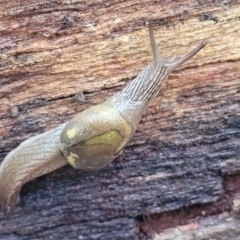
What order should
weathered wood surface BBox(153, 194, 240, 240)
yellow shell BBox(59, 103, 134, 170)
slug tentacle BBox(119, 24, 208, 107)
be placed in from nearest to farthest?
1. yellow shell BBox(59, 103, 134, 170)
2. slug tentacle BBox(119, 24, 208, 107)
3. weathered wood surface BBox(153, 194, 240, 240)

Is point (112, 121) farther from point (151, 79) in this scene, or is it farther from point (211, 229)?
point (211, 229)

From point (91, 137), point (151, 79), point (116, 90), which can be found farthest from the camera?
point (116, 90)

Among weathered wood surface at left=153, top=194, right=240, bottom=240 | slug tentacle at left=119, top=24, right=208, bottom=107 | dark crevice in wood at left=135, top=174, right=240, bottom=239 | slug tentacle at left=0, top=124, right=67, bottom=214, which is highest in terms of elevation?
slug tentacle at left=119, top=24, right=208, bottom=107

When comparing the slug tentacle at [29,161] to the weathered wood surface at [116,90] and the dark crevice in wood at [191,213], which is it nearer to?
the weathered wood surface at [116,90]

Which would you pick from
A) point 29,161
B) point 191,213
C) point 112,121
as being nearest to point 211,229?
point 191,213

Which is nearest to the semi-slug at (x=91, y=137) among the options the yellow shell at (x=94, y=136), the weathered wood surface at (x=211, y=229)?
the yellow shell at (x=94, y=136)

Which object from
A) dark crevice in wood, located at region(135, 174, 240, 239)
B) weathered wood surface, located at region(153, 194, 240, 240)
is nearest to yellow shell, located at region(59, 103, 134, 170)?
dark crevice in wood, located at region(135, 174, 240, 239)

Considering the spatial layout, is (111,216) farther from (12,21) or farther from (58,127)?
(12,21)

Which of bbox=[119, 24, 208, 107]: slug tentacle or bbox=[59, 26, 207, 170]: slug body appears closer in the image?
bbox=[59, 26, 207, 170]: slug body

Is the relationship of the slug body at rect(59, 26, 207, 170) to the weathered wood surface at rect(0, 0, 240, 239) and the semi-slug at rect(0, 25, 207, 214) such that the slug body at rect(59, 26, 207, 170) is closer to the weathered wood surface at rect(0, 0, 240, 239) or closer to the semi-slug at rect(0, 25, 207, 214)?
the semi-slug at rect(0, 25, 207, 214)
